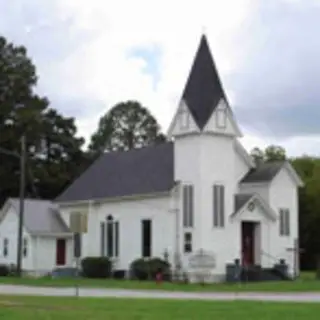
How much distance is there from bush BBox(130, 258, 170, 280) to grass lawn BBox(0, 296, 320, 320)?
2341cm

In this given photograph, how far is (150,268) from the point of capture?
1980 inches

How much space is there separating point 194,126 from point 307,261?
35845 mm

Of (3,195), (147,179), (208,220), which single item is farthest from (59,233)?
(3,195)

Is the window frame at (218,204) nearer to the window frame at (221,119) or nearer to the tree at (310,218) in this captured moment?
the window frame at (221,119)

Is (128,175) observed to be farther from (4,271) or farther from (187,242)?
(4,271)

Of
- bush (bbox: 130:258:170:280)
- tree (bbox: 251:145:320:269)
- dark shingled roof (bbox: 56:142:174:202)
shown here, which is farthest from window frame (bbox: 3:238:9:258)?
tree (bbox: 251:145:320:269)

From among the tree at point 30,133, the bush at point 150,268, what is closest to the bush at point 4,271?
the bush at point 150,268

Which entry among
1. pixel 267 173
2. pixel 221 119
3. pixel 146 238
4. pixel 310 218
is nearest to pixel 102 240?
pixel 146 238

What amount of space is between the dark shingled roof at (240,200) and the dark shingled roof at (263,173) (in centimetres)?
159

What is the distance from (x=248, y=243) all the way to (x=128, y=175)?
912cm

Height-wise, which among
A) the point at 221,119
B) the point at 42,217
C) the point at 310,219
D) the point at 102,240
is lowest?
the point at 102,240

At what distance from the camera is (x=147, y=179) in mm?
53906

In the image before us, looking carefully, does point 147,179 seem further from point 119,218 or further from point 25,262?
point 25,262

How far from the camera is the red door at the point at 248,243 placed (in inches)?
2051
